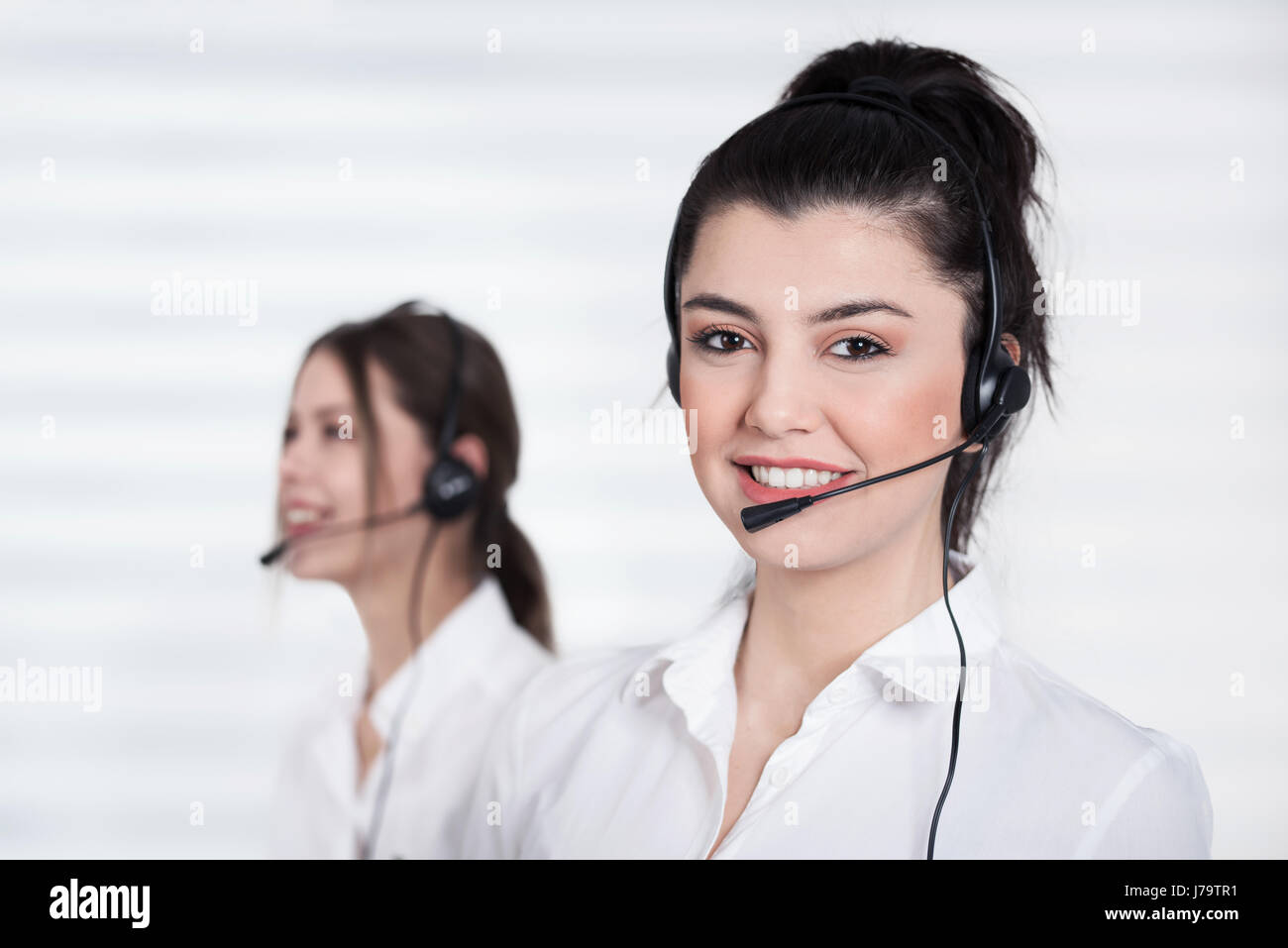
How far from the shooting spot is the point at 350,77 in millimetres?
1610

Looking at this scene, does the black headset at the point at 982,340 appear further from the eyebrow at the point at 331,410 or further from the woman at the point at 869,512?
the eyebrow at the point at 331,410

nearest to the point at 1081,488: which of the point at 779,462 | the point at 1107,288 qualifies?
the point at 1107,288

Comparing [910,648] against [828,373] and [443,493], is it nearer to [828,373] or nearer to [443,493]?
[828,373]

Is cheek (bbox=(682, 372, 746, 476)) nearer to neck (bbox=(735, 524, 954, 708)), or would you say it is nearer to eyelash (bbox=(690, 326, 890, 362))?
eyelash (bbox=(690, 326, 890, 362))

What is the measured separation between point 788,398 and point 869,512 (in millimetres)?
134

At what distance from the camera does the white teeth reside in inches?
37.6

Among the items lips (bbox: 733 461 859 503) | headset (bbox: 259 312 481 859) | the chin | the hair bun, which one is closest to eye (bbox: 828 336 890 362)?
lips (bbox: 733 461 859 503)

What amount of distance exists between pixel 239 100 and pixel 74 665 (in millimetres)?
960

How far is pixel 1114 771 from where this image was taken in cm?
92

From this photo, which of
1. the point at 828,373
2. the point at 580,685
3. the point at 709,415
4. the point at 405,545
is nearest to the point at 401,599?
the point at 405,545

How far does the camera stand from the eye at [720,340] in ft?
3.25

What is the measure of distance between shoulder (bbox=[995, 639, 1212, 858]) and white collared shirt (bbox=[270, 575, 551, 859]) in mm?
807

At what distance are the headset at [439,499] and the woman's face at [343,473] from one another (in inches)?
0.6

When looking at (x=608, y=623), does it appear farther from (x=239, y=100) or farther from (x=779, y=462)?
(x=239, y=100)
